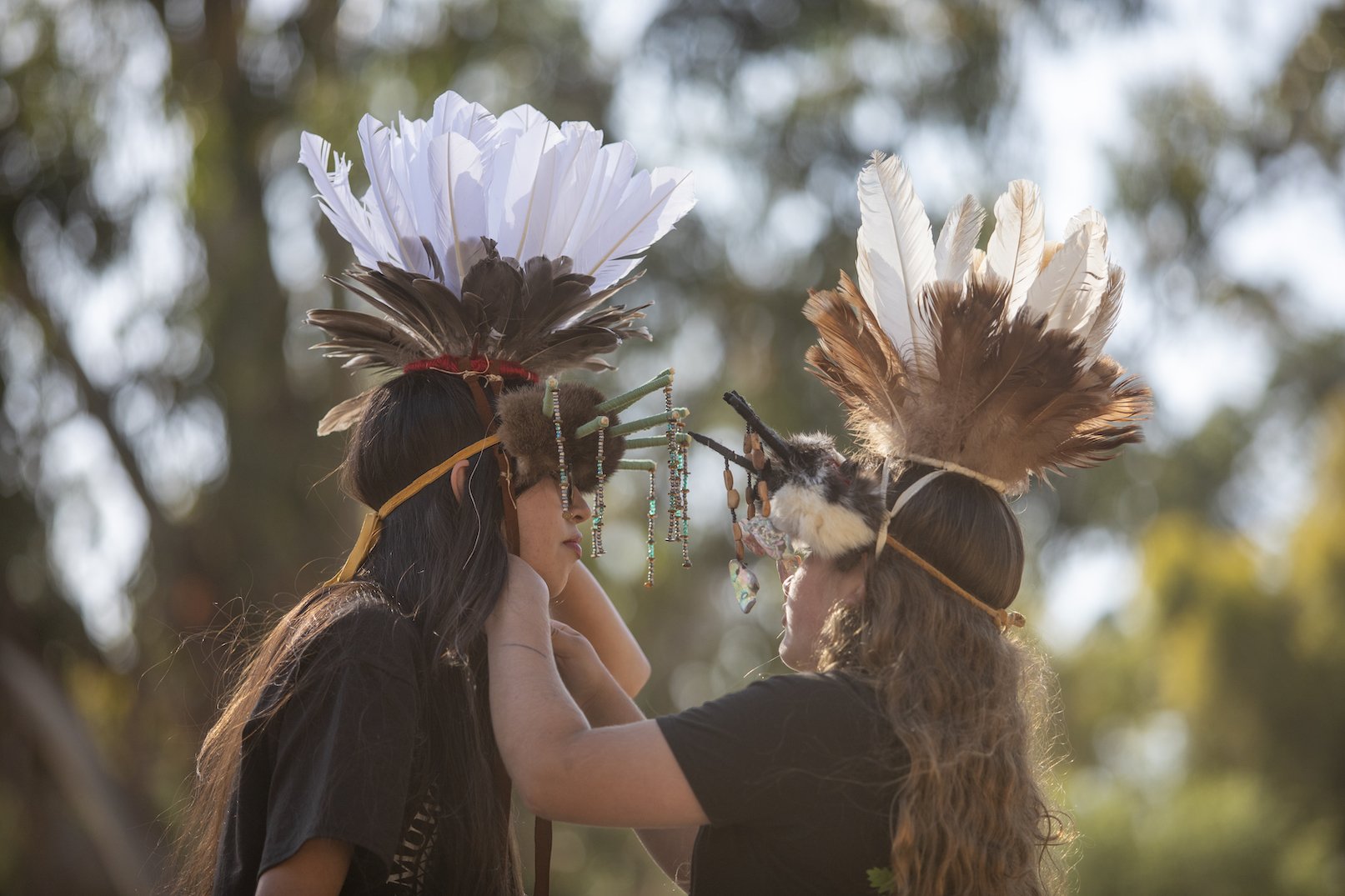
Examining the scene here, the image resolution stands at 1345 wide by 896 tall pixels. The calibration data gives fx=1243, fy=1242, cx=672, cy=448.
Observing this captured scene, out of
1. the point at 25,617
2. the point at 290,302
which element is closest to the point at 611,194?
the point at 290,302

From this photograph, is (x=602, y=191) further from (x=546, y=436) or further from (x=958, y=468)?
(x=958, y=468)

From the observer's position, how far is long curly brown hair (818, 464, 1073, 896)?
7.95 feet

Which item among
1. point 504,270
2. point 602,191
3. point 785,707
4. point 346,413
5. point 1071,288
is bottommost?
point 785,707

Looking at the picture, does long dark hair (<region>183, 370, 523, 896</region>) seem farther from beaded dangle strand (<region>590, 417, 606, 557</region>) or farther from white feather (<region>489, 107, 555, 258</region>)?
white feather (<region>489, 107, 555, 258</region>)

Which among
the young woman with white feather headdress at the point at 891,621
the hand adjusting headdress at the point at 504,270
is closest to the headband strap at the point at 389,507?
the hand adjusting headdress at the point at 504,270

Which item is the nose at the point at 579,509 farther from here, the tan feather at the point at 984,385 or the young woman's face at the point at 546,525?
the tan feather at the point at 984,385

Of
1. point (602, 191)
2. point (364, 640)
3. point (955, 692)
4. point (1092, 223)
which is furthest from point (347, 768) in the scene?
point (1092, 223)

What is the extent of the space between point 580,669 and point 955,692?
90cm

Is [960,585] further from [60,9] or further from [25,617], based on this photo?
[25,617]

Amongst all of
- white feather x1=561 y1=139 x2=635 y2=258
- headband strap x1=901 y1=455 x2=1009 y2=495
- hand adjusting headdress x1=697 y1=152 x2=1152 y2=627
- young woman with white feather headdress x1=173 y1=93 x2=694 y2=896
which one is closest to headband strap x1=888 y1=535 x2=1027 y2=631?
hand adjusting headdress x1=697 y1=152 x2=1152 y2=627

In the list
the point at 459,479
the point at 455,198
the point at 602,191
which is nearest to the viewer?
the point at 459,479

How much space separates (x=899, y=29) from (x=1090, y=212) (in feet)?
25.7

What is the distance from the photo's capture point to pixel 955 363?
2740mm

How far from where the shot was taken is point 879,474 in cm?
275
